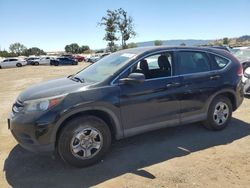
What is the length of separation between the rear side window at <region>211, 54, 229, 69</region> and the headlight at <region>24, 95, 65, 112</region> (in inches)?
121

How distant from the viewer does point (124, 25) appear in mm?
53969

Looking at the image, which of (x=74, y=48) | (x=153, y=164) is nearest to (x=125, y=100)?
(x=153, y=164)

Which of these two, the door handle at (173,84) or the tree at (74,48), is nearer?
the door handle at (173,84)

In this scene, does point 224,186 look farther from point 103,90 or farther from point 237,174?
point 103,90

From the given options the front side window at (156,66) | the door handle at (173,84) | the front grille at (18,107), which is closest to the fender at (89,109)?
the front grille at (18,107)

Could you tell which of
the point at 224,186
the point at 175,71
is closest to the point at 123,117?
the point at 175,71

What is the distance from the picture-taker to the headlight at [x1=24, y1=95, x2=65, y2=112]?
396 cm

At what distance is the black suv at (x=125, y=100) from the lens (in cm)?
400

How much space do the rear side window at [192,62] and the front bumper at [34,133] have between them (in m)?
2.47

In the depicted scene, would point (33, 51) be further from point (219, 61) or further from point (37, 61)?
point (219, 61)

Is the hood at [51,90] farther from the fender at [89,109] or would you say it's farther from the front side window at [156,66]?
the front side window at [156,66]

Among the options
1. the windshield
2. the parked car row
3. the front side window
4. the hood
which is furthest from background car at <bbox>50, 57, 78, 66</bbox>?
the hood

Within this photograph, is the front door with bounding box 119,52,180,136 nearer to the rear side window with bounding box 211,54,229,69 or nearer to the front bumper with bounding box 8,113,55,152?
the rear side window with bounding box 211,54,229,69

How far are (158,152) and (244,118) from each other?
2840mm
